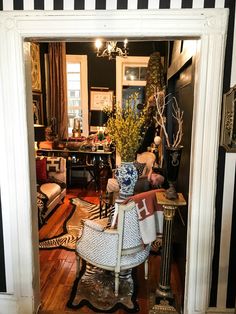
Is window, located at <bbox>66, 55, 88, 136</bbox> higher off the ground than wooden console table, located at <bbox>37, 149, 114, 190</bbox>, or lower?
higher

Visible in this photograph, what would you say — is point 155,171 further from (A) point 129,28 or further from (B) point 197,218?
(A) point 129,28

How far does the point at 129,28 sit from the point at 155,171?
2066 mm

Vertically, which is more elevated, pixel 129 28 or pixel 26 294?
pixel 129 28

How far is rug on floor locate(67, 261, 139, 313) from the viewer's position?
96.7 inches

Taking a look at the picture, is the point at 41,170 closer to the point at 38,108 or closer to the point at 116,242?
the point at 38,108

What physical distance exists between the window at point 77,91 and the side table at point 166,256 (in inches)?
170

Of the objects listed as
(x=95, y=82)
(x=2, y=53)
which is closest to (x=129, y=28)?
(x=2, y=53)

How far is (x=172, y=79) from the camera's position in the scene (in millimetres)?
4133

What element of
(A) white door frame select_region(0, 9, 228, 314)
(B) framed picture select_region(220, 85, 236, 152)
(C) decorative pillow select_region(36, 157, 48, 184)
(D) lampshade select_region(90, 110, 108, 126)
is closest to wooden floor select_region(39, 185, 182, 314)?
(A) white door frame select_region(0, 9, 228, 314)

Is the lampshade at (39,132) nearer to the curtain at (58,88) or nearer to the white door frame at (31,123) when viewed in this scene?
A: the curtain at (58,88)

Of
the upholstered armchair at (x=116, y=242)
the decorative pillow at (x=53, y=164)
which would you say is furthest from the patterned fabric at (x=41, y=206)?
the upholstered armchair at (x=116, y=242)

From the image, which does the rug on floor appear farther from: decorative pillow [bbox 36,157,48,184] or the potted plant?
decorative pillow [bbox 36,157,48,184]

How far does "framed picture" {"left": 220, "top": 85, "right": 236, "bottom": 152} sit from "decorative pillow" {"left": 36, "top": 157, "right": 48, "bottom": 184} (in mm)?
3398

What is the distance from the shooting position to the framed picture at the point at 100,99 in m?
6.20
